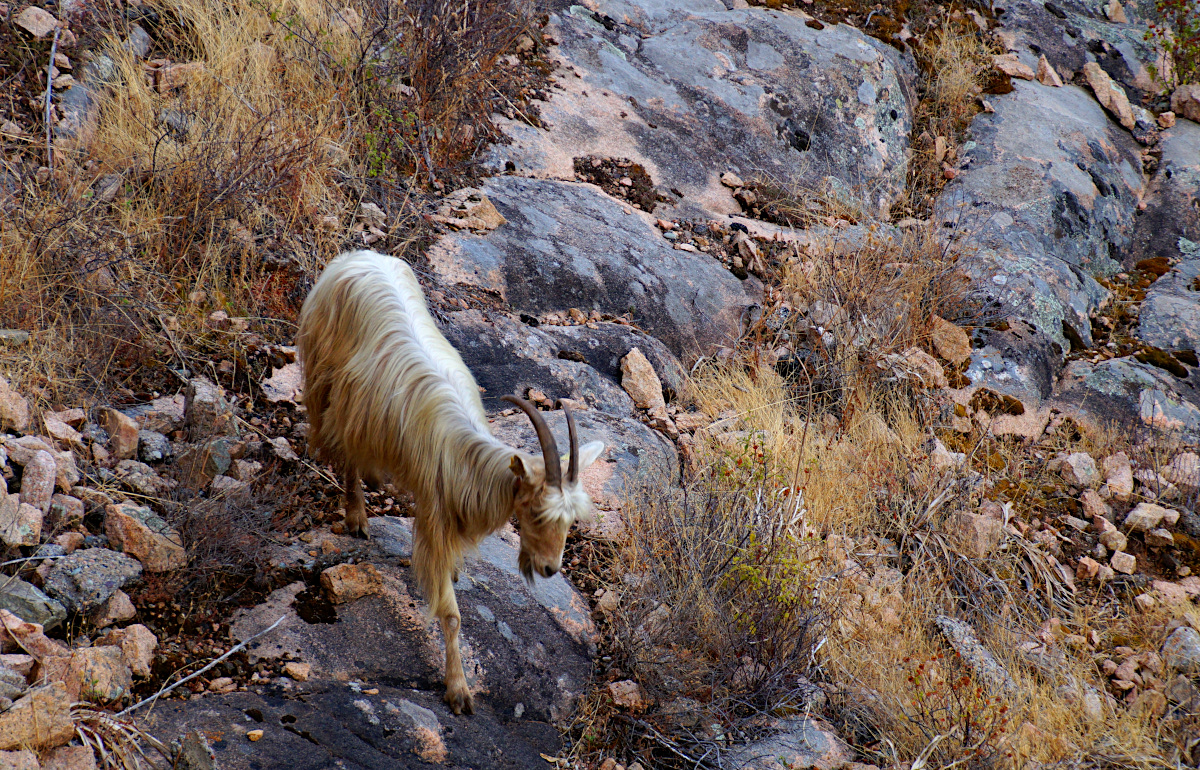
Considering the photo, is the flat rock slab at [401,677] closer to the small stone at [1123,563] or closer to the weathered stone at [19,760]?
the weathered stone at [19,760]

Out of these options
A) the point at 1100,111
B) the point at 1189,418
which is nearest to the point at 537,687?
the point at 1189,418

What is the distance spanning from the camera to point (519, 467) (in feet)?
10.4

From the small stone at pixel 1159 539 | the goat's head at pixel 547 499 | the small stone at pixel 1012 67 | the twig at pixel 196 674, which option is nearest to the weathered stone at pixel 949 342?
the small stone at pixel 1159 539

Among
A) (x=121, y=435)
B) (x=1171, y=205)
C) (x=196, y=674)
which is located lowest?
(x=196, y=674)

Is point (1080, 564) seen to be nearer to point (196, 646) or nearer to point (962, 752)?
point (962, 752)

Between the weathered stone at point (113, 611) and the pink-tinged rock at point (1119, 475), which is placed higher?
the weathered stone at point (113, 611)

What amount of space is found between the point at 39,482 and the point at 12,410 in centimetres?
49

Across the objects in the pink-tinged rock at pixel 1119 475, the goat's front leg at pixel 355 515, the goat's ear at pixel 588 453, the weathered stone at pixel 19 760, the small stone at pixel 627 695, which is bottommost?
the pink-tinged rock at pixel 1119 475

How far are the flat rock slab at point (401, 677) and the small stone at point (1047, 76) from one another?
9374 mm

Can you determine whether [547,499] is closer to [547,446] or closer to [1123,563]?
[547,446]

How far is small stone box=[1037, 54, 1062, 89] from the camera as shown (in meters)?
9.88

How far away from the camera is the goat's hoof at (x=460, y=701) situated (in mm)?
3381

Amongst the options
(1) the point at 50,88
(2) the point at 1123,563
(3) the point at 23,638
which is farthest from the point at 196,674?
(2) the point at 1123,563

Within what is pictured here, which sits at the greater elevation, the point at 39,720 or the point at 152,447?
the point at 39,720
